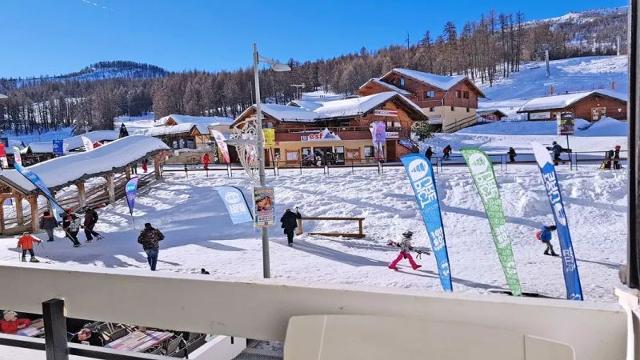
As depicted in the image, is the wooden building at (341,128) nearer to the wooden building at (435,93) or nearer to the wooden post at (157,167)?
the wooden post at (157,167)

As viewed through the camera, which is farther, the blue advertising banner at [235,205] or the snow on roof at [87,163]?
the snow on roof at [87,163]

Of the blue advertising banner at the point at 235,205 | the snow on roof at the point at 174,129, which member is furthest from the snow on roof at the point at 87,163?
the snow on roof at the point at 174,129

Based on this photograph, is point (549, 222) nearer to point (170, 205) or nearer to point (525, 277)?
point (525, 277)

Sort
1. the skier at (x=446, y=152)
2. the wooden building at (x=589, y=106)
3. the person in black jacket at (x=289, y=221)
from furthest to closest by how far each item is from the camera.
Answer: the wooden building at (x=589, y=106) → the skier at (x=446, y=152) → the person in black jacket at (x=289, y=221)

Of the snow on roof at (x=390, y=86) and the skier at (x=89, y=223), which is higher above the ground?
the snow on roof at (x=390, y=86)

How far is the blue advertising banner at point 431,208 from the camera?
Answer: 31.2ft

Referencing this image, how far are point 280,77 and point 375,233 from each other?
2787 inches

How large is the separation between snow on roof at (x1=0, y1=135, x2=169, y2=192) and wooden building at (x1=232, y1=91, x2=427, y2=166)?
31.8 ft

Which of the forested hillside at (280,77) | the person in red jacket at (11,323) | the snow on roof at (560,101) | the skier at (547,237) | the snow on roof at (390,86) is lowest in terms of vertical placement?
the skier at (547,237)

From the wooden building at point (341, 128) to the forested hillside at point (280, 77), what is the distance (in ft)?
144

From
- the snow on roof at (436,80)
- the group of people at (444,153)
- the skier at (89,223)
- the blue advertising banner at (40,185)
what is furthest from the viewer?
the snow on roof at (436,80)

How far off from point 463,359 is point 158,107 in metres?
98.6

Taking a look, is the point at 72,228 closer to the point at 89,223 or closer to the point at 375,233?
the point at 89,223

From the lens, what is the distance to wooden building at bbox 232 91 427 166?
34.2 m
